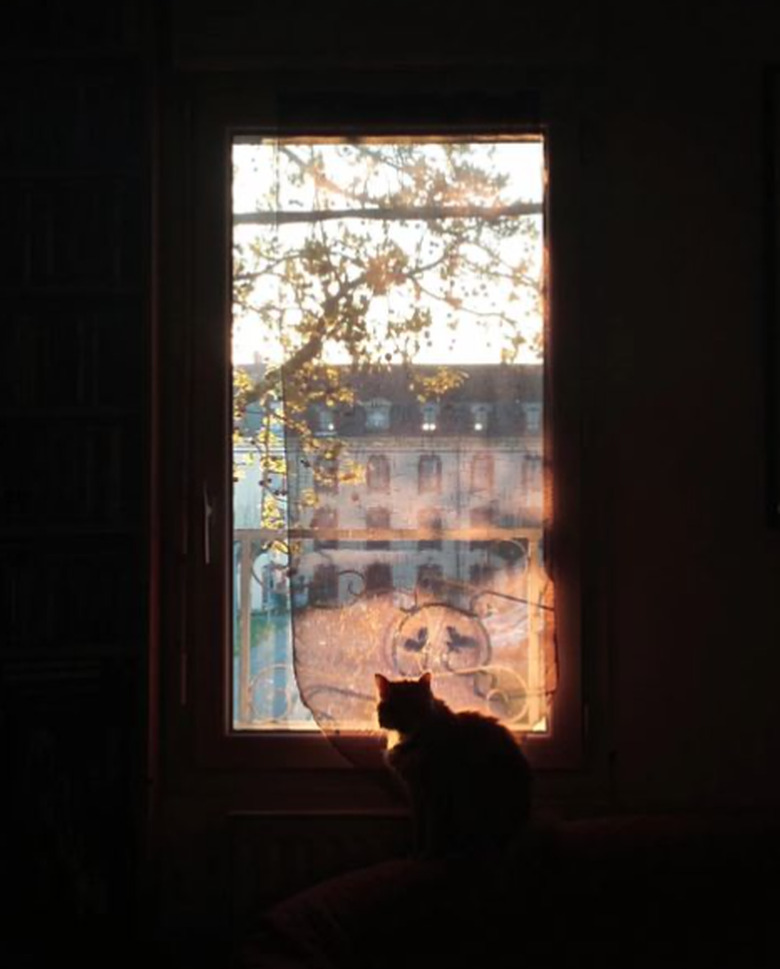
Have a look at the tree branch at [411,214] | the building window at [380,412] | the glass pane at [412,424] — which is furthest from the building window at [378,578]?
the tree branch at [411,214]

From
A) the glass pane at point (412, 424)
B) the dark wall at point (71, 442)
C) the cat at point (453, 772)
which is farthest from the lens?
the glass pane at point (412, 424)

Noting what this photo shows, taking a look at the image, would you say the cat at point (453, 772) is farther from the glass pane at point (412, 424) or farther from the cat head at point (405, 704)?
the glass pane at point (412, 424)

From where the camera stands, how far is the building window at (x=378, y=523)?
221 cm

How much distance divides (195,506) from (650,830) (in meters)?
1.26

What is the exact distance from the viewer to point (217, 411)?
2311 mm

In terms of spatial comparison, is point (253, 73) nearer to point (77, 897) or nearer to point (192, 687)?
point (192, 687)

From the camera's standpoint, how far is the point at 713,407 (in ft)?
7.53

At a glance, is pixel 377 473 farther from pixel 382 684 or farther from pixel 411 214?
pixel 411 214

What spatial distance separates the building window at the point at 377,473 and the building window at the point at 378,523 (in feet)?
0.17

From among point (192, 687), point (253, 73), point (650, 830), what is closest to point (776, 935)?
point (650, 830)

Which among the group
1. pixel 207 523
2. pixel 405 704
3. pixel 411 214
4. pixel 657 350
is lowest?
pixel 405 704

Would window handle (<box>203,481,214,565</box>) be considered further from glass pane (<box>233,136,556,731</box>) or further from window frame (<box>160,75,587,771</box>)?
glass pane (<box>233,136,556,731</box>)

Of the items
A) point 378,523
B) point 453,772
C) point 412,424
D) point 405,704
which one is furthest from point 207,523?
point 453,772

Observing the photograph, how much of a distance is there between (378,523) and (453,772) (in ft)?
1.90
